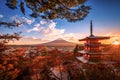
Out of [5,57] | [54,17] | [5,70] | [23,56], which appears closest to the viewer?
[54,17]

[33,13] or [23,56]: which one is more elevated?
[33,13]

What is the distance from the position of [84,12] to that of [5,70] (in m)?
5.93

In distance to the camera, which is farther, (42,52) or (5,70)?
(42,52)

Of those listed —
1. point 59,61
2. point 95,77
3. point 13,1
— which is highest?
point 13,1

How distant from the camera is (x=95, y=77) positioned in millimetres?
8305

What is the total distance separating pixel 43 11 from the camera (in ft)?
26.5

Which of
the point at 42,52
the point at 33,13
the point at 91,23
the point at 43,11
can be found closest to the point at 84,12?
the point at 43,11

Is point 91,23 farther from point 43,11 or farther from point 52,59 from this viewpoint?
point 43,11

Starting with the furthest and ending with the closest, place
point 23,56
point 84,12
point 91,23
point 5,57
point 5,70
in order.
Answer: point 91,23 → point 23,56 → point 5,57 → point 5,70 → point 84,12

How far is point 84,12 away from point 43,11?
2222 millimetres

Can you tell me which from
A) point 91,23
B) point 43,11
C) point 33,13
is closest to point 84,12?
point 43,11

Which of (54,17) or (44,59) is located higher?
(54,17)

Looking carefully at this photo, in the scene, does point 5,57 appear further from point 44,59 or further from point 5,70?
point 44,59

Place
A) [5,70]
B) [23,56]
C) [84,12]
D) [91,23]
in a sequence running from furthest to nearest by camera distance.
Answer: [91,23]
[23,56]
[5,70]
[84,12]
